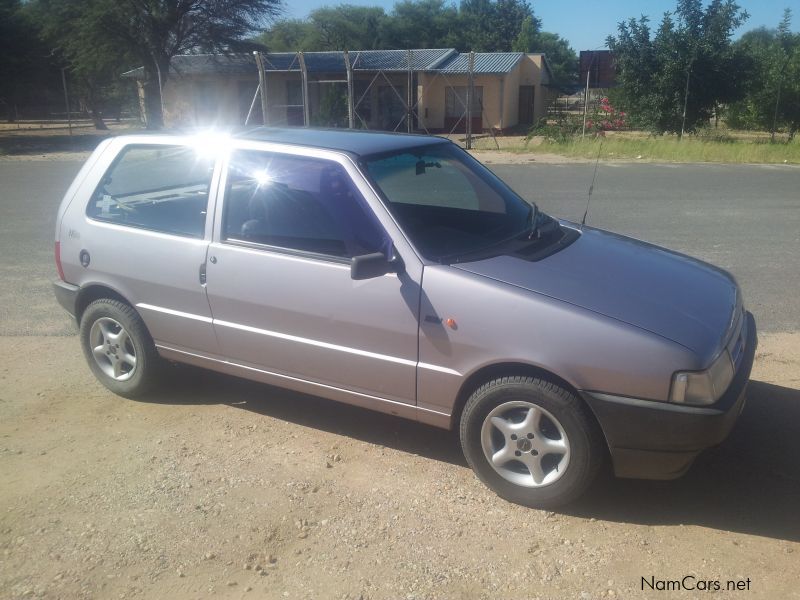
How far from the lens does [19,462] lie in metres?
4.19

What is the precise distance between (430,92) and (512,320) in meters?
33.9

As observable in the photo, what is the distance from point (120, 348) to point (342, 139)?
2.06 metres

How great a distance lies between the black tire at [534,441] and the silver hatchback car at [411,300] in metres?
0.01

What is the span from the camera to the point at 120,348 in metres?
4.95

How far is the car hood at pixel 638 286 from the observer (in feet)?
11.1

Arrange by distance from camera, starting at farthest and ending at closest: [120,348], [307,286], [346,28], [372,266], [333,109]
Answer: [346,28] → [333,109] → [120,348] → [307,286] → [372,266]

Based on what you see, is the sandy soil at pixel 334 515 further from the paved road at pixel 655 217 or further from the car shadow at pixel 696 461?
the paved road at pixel 655 217

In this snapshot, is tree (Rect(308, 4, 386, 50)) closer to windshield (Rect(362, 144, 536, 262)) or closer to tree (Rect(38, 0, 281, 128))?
tree (Rect(38, 0, 281, 128))

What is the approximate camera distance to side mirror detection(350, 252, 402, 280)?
3.61 meters

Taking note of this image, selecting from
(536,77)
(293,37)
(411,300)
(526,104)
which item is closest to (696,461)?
(411,300)

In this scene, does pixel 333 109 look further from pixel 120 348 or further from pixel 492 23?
pixel 492 23

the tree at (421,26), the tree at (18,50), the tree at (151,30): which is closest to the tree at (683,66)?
the tree at (151,30)

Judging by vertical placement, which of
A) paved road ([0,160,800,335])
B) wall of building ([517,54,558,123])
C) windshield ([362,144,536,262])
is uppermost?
wall of building ([517,54,558,123])

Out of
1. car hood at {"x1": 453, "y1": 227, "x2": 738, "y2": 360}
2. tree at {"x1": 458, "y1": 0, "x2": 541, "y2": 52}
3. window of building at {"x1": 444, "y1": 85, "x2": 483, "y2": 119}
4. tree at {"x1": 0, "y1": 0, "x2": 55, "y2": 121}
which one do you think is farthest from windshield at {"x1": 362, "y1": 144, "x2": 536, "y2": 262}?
tree at {"x1": 458, "y1": 0, "x2": 541, "y2": 52}
